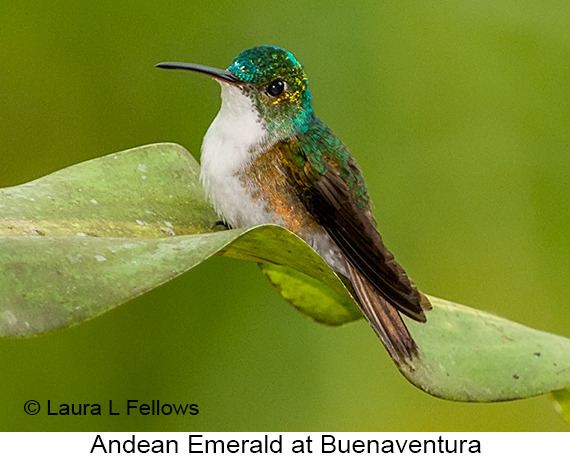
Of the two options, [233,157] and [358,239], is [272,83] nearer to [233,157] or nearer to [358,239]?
[233,157]

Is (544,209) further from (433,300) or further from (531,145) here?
(433,300)

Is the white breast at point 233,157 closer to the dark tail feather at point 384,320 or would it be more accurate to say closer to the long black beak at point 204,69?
the long black beak at point 204,69

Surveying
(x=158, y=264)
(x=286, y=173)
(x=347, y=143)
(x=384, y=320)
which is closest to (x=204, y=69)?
(x=286, y=173)

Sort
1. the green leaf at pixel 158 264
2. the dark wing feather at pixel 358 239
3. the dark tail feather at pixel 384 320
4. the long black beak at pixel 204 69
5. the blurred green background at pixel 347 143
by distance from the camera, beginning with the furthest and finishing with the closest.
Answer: the blurred green background at pixel 347 143 < the long black beak at pixel 204 69 < the dark wing feather at pixel 358 239 < the dark tail feather at pixel 384 320 < the green leaf at pixel 158 264

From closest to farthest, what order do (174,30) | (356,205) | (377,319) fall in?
(377,319) → (356,205) → (174,30)

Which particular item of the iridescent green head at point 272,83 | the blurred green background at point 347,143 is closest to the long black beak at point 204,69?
the iridescent green head at point 272,83

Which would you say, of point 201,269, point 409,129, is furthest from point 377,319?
point 409,129
